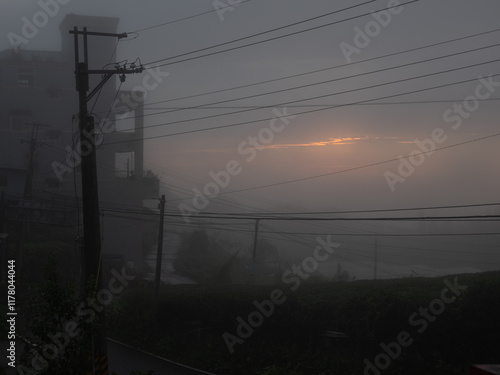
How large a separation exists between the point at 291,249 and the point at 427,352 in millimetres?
86303

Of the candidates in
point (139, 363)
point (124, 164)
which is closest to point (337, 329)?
point (139, 363)

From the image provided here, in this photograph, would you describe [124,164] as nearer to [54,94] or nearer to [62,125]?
[62,125]

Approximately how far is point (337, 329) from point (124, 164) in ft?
178

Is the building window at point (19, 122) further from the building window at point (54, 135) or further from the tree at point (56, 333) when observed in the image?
the tree at point (56, 333)

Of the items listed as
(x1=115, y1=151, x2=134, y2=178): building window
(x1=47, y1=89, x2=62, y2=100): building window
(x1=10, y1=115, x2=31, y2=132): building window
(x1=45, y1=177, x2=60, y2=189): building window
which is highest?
(x1=47, y1=89, x2=62, y2=100): building window

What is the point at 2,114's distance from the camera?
231 ft

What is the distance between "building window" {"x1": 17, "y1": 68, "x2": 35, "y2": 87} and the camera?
70625 mm

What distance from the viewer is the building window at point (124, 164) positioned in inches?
2697

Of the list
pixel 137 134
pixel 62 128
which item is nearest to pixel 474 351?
pixel 137 134

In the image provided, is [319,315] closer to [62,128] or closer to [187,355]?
[187,355]

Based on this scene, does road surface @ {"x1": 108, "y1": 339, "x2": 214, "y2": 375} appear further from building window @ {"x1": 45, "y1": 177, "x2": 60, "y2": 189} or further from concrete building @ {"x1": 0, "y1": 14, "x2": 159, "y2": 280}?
building window @ {"x1": 45, "y1": 177, "x2": 60, "y2": 189}

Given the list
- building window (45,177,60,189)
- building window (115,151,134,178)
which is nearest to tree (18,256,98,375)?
building window (45,177,60,189)

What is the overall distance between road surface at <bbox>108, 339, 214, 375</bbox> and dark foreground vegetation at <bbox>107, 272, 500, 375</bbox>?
1.70ft

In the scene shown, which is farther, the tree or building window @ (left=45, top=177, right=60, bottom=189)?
building window @ (left=45, top=177, right=60, bottom=189)
